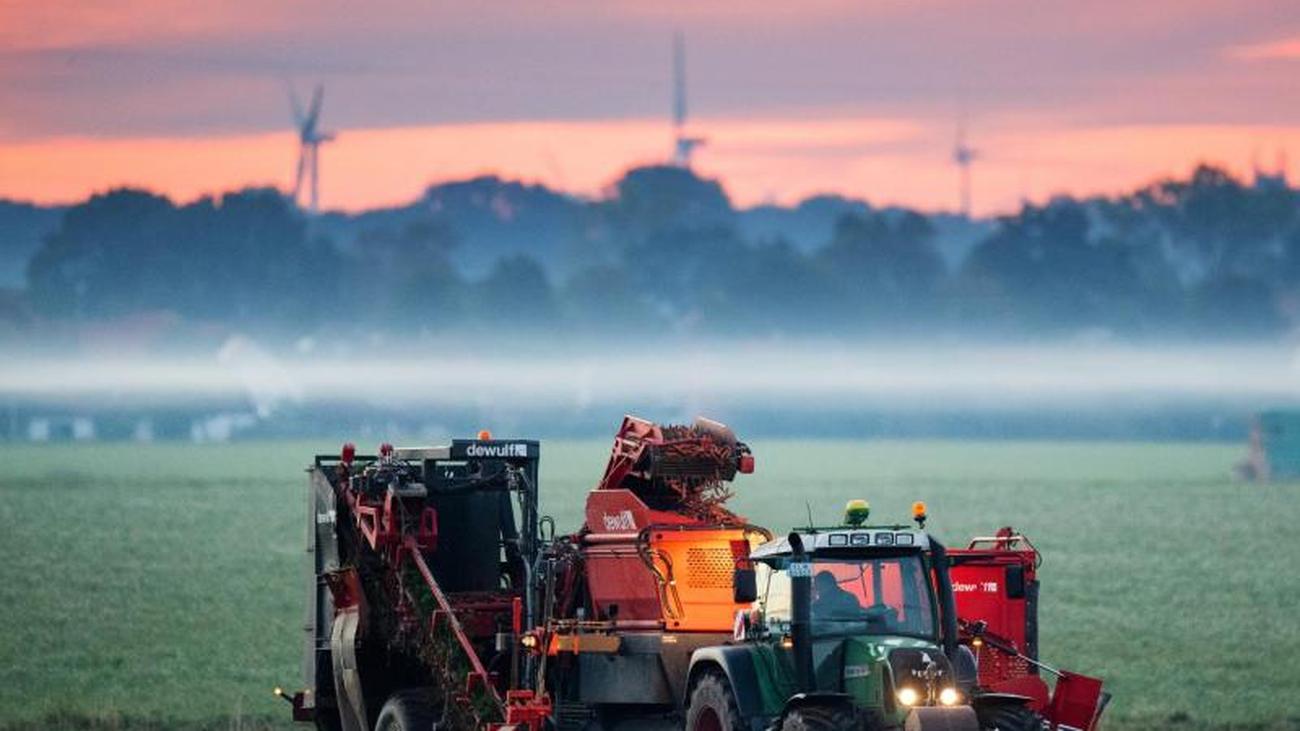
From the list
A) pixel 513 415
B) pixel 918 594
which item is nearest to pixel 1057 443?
pixel 513 415

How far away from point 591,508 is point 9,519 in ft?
210

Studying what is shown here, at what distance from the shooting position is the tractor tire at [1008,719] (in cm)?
2241

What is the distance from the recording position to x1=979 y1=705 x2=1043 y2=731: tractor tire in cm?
2241

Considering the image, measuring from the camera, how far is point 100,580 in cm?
6794

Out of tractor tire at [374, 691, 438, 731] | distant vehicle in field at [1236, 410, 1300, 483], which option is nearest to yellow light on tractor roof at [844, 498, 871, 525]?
tractor tire at [374, 691, 438, 731]

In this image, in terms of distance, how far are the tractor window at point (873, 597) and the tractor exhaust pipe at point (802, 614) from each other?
0.12m

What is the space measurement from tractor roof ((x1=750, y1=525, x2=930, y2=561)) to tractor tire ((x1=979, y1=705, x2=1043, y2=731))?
1.71 meters

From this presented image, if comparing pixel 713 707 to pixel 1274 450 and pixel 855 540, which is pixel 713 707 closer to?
pixel 855 540

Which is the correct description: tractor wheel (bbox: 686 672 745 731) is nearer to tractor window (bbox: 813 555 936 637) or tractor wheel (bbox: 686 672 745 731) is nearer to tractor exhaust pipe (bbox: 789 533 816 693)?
tractor exhaust pipe (bbox: 789 533 816 693)

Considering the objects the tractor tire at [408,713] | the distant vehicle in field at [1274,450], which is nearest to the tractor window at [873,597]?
the tractor tire at [408,713]

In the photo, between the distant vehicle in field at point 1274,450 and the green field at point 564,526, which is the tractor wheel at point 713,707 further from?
the distant vehicle in field at point 1274,450

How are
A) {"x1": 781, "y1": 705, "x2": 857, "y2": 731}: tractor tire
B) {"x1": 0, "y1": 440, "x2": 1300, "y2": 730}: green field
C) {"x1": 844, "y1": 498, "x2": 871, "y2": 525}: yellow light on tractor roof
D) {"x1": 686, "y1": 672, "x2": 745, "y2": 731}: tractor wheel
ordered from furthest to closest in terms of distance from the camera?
1. {"x1": 0, "y1": 440, "x2": 1300, "y2": 730}: green field
2. {"x1": 844, "y1": 498, "x2": 871, "y2": 525}: yellow light on tractor roof
3. {"x1": 686, "y1": 672, "x2": 745, "y2": 731}: tractor wheel
4. {"x1": 781, "y1": 705, "x2": 857, "y2": 731}: tractor tire

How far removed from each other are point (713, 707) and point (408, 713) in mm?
5651

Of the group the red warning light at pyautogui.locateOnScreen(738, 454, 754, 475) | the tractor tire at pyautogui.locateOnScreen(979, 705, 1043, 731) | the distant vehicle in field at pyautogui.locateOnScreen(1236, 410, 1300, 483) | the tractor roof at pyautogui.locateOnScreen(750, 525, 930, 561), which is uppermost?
the distant vehicle in field at pyautogui.locateOnScreen(1236, 410, 1300, 483)
